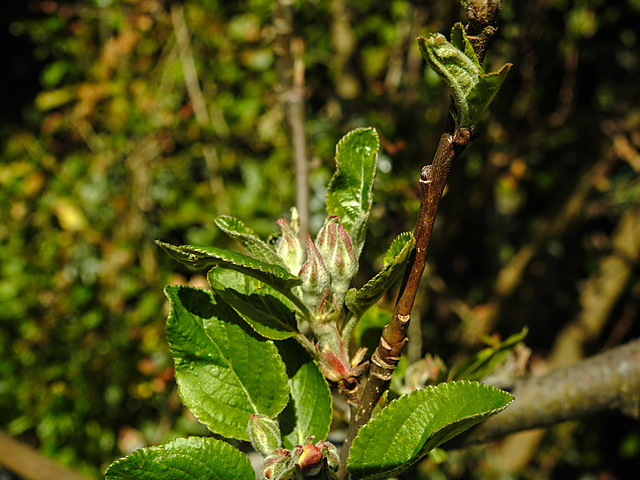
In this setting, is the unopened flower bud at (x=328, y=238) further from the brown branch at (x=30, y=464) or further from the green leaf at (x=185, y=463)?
the brown branch at (x=30, y=464)

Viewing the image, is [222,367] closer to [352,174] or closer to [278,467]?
[278,467]

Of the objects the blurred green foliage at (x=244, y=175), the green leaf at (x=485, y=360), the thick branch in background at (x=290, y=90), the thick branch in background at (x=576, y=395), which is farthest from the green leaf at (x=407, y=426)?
the blurred green foliage at (x=244, y=175)

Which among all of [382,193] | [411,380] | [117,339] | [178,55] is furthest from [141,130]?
[411,380]

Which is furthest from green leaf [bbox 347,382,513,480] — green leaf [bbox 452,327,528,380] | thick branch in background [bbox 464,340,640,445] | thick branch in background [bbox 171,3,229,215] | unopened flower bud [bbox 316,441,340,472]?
thick branch in background [bbox 171,3,229,215]

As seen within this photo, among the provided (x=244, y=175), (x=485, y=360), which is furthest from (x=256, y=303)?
(x=244, y=175)

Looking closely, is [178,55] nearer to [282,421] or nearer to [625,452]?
[282,421]

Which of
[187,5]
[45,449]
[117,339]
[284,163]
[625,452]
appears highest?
Answer: [187,5]
